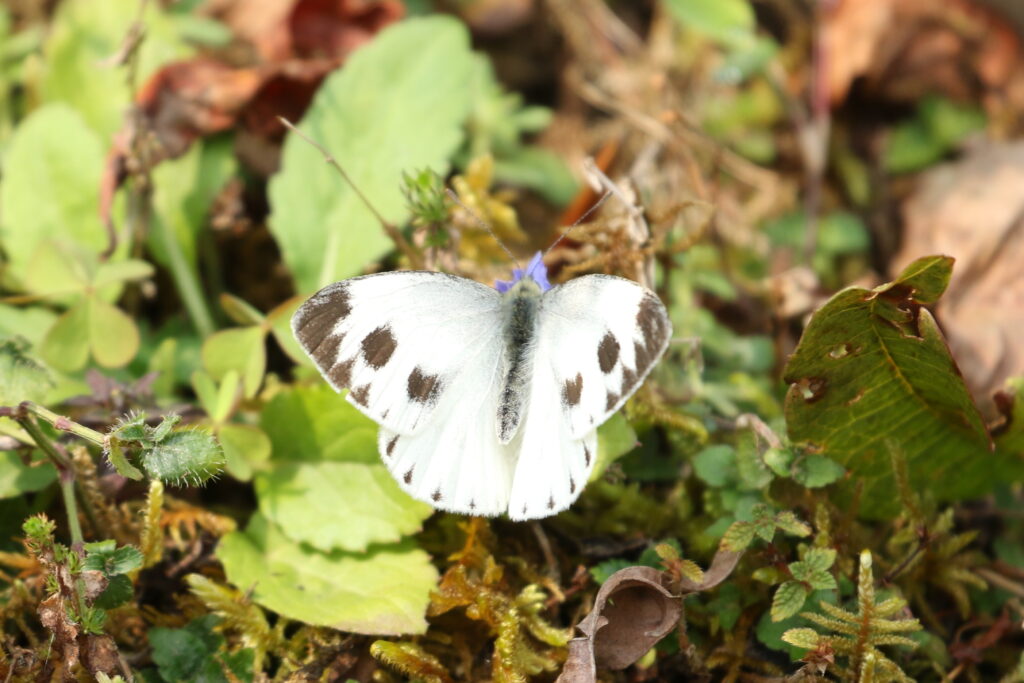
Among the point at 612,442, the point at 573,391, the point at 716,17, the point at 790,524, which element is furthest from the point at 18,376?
the point at 716,17

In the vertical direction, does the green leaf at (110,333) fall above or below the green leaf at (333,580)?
above

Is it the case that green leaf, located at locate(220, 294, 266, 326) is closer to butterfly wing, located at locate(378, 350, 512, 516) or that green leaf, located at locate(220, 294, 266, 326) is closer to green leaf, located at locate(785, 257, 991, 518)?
butterfly wing, located at locate(378, 350, 512, 516)

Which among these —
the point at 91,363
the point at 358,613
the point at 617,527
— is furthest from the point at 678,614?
the point at 91,363

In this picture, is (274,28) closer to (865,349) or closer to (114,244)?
(114,244)

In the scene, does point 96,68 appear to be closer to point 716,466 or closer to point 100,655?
point 100,655

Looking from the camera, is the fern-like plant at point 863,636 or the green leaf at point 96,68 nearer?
the fern-like plant at point 863,636

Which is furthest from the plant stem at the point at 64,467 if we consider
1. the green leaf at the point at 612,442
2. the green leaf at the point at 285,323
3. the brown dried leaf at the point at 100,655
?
the green leaf at the point at 612,442

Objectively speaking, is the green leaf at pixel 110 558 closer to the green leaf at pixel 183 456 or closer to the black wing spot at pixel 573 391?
the green leaf at pixel 183 456

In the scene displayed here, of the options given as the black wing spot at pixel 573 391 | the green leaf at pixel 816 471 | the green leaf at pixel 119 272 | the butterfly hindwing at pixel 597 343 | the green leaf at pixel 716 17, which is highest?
the green leaf at pixel 716 17
